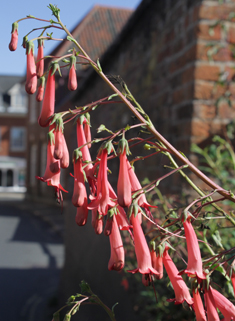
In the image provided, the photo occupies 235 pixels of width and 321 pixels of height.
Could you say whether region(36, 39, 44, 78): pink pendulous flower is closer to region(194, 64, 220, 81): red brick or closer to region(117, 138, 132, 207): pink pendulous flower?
region(117, 138, 132, 207): pink pendulous flower

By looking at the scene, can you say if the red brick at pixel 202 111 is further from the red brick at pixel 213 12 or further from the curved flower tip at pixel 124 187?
the curved flower tip at pixel 124 187

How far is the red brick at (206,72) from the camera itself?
212 cm

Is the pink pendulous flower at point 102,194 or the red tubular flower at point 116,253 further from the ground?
the pink pendulous flower at point 102,194

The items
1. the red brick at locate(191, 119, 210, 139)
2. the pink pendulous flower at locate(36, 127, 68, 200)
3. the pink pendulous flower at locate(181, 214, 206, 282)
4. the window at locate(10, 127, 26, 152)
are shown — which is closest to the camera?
the pink pendulous flower at locate(181, 214, 206, 282)

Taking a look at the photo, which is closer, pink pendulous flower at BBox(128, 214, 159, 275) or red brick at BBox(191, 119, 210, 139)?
pink pendulous flower at BBox(128, 214, 159, 275)

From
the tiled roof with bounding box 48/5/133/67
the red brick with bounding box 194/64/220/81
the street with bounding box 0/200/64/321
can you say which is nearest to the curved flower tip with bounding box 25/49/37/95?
the red brick with bounding box 194/64/220/81

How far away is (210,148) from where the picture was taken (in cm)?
212

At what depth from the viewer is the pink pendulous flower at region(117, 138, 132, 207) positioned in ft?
2.33

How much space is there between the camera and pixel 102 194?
78cm

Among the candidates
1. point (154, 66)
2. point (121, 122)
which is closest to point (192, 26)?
point (154, 66)

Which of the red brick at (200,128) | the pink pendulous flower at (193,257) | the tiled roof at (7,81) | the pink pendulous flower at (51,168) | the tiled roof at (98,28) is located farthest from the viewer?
the tiled roof at (7,81)

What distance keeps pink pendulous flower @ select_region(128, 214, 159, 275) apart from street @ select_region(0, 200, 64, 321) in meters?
4.72

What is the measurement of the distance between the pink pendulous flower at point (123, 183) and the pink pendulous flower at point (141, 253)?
0.20ft

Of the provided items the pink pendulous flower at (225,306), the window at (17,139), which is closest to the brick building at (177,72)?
the pink pendulous flower at (225,306)
